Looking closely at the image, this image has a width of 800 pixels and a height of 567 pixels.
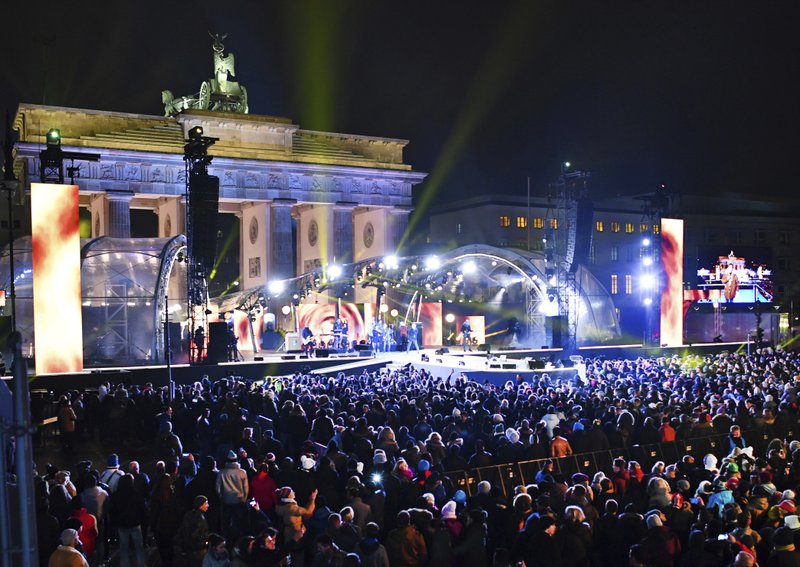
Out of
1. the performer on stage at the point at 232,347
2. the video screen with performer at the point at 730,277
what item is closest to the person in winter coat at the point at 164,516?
the performer on stage at the point at 232,347

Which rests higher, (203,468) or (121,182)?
(121,182)

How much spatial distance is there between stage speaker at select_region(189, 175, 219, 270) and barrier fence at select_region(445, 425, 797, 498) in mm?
18362

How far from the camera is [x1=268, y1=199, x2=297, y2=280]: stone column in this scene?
54.3 m

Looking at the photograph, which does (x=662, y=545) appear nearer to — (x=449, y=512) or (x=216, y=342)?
(x=449, y=512)

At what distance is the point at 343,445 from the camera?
1384 cm

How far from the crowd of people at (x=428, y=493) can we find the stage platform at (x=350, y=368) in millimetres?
8811

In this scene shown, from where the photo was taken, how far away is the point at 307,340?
3916 cm

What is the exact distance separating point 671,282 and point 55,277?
28.6 metres

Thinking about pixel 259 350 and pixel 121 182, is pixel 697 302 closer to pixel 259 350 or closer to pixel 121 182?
pixel 259 350

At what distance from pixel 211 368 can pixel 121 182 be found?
25.1m

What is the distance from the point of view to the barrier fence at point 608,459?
12.1 metres

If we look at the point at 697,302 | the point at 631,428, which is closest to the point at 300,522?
the point at 631,428

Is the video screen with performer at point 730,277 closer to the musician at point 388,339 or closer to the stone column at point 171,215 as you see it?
the musician at point 388,339

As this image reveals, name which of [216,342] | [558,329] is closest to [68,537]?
[216,342]
